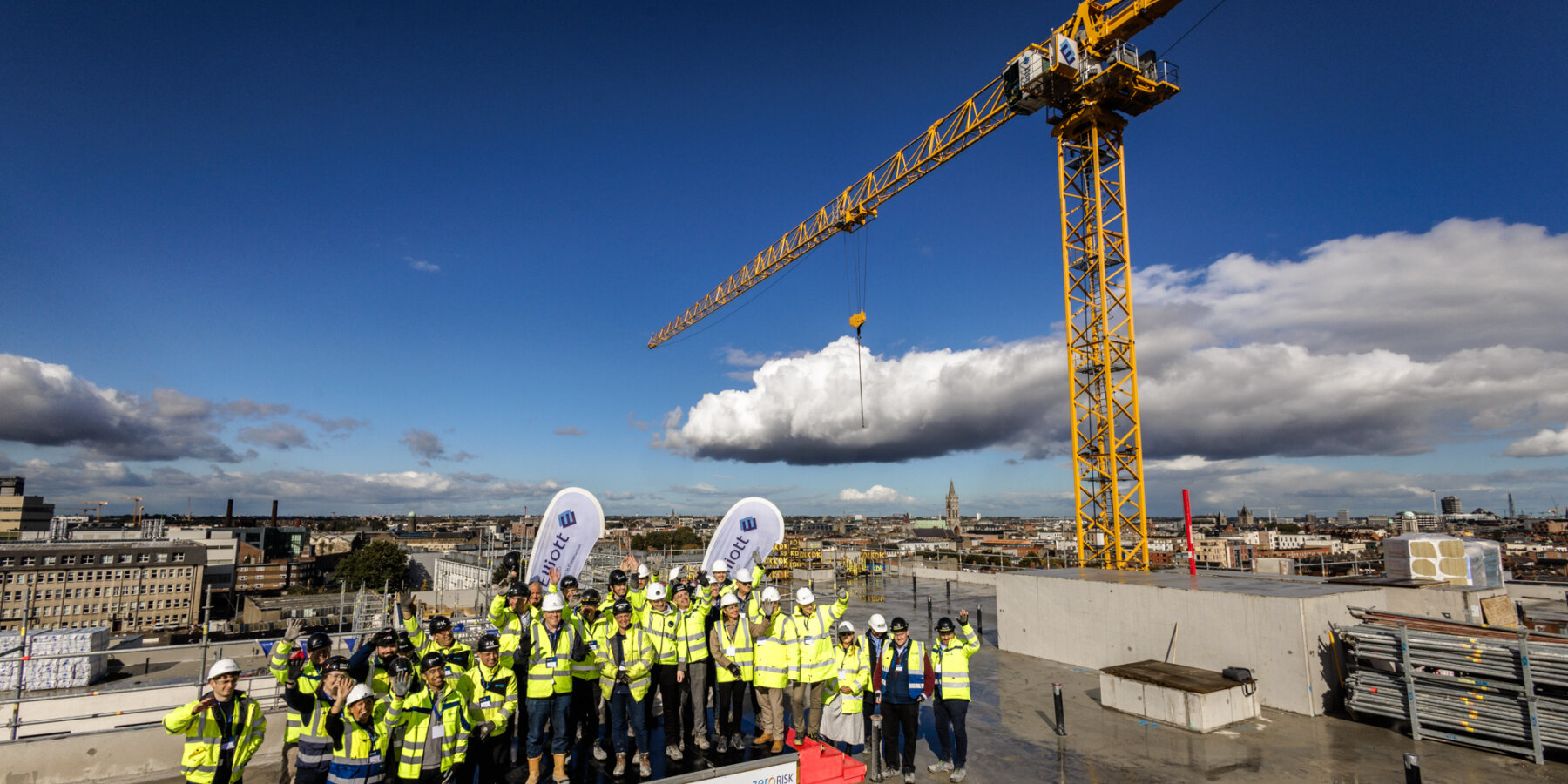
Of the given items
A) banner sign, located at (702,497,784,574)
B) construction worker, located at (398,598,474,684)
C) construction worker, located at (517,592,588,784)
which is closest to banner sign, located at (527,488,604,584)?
banner sign, located at (702,497,784,574)

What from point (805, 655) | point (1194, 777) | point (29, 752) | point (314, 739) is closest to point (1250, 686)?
point (1194, 777)

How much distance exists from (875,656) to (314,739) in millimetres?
4889

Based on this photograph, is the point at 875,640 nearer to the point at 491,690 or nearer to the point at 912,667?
the point at 912,667

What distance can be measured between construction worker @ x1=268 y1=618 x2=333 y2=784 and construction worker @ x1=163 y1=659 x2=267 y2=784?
0.25m

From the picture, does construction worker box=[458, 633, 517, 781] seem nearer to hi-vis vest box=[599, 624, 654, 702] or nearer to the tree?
hi-vis vest box=[599, 624, 654, 702]

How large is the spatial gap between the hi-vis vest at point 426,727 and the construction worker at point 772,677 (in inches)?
113

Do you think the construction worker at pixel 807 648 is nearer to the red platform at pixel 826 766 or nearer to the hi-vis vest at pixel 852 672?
the hi-vis vest at pixel 852 672

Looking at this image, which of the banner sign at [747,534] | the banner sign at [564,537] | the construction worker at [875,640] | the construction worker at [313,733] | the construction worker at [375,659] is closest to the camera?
the construction worker at [313,733]

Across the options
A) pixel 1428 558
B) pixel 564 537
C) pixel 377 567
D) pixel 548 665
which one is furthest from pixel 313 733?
pixel 377 567

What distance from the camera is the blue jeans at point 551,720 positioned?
6.04 m

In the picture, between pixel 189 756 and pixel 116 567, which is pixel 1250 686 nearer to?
pixel 189 756

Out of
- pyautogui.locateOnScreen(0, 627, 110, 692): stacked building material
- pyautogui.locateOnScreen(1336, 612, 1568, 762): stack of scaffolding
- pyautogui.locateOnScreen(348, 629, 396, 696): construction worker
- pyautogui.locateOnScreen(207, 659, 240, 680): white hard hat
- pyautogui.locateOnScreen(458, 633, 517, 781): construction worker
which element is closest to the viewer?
pyautogui.locateOnScreen(207, 659, 240, 680): white hard hat

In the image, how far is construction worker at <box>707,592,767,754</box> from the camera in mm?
6887

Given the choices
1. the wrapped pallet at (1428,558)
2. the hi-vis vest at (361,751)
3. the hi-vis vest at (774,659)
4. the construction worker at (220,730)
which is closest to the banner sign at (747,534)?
the hi-vis vest at (774,659)
